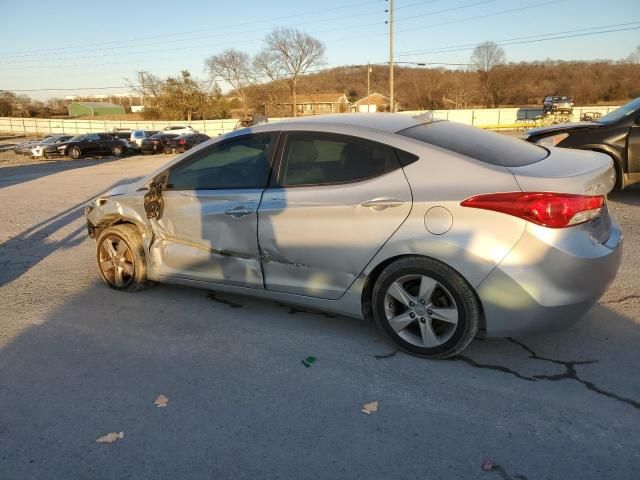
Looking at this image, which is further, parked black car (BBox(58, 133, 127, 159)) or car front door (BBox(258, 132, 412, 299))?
parked black car (BBox(58, 133, 127, 159))

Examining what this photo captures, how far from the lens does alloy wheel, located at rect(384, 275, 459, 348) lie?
321 cm

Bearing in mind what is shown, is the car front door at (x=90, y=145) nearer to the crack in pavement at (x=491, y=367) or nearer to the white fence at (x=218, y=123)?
the white fence at (x=218, y=123)

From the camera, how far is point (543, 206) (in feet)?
9.66

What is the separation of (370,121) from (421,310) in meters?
1.50

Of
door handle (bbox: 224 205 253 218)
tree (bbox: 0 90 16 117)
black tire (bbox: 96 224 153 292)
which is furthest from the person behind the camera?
tree (bbox: 0 90 16 117)

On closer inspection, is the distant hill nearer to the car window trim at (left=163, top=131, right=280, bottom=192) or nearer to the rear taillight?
the car window trim at (left=163, top=131, right=280, bottom=192)

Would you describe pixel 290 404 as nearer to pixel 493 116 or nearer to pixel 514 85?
pixel 493 116

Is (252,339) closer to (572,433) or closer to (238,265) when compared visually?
(238,265)

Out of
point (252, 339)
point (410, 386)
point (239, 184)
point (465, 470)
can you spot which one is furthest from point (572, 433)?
point (239, 184)

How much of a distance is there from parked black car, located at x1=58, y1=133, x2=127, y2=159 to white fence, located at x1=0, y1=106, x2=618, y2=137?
1552 centimetres

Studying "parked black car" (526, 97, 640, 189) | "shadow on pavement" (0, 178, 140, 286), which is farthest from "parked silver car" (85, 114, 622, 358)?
"parked black car" (526, 97, 640, 189)

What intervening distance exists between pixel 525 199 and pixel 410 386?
4.32 feet

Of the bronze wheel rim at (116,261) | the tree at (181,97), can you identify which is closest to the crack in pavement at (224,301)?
the bronze wheel rim at (116,261)

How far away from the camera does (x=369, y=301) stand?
358cm
